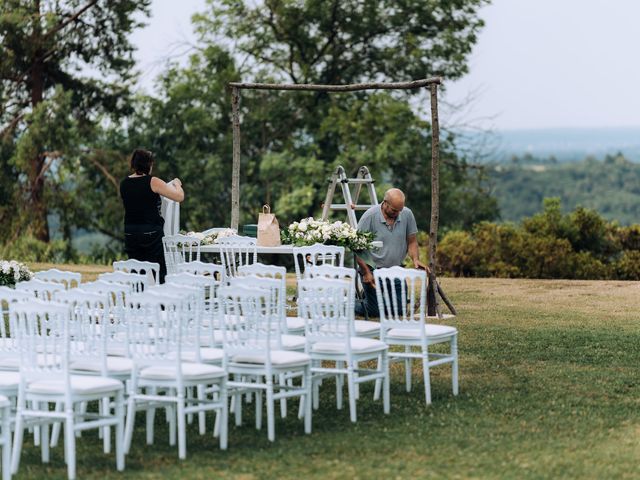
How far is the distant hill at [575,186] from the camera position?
49.1 m

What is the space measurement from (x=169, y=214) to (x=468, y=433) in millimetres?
5376

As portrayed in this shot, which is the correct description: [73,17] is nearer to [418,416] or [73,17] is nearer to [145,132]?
[145,132]

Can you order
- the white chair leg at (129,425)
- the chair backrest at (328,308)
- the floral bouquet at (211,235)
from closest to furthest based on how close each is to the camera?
the white chair leg at (129,425), the chair backrest at (328,308), the floral bouquet at (211,235)

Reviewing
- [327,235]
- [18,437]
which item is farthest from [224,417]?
[327,235]

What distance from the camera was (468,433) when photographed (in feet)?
26.0

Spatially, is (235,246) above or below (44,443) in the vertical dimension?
above

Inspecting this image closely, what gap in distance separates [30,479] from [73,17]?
70.3ft

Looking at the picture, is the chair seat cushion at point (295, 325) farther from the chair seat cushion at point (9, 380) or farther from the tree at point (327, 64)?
the tree at point (327, 64)

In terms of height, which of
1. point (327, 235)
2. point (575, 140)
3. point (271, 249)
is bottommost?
point (271, 249)

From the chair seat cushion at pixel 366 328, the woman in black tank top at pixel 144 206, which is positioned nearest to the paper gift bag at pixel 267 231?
the woman in black tank top at pixel 144 206

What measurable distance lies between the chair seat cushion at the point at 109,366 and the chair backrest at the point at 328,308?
4.20ft

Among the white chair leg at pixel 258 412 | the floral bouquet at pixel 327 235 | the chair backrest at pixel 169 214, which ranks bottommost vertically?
the white chair leg at pixel 258 412

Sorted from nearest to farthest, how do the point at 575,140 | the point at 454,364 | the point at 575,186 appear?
the point at 454,364, the point at 575,186, the point at 575,140

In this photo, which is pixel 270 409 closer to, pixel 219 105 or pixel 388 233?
pixel 388 233
